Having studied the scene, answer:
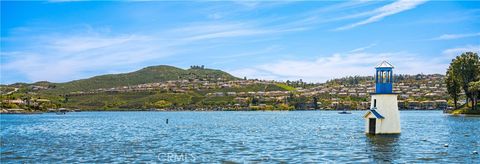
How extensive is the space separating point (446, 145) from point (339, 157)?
1306cm

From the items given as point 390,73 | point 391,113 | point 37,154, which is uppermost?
point 390,73

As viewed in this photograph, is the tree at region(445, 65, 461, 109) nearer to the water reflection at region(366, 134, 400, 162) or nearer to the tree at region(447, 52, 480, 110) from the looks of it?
the tree at region(447, 52, 480, 110)

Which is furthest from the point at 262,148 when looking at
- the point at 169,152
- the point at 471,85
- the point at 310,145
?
the point at 471,85

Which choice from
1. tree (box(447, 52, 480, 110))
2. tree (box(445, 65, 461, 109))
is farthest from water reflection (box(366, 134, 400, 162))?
tree (box(445, 65, 461, 109))

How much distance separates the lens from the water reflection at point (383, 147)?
3709 centimetres

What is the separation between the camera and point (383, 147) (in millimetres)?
43062

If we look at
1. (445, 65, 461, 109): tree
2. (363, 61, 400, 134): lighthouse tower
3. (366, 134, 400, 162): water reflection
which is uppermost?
(445, 65, 461, 109): tree

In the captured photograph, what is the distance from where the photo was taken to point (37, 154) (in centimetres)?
4316

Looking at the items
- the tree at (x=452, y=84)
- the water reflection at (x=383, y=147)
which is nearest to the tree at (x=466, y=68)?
the tree at (x=452, y=84)

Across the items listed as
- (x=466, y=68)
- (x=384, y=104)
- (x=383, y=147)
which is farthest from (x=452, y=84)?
(x=383, y=147)

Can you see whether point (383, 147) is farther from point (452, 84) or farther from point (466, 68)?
point (452, 84)

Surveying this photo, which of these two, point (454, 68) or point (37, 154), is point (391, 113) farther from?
point (454, 68)

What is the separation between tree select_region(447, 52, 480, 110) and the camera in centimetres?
12706

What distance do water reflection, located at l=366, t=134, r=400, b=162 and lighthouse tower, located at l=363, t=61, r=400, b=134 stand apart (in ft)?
3.19
